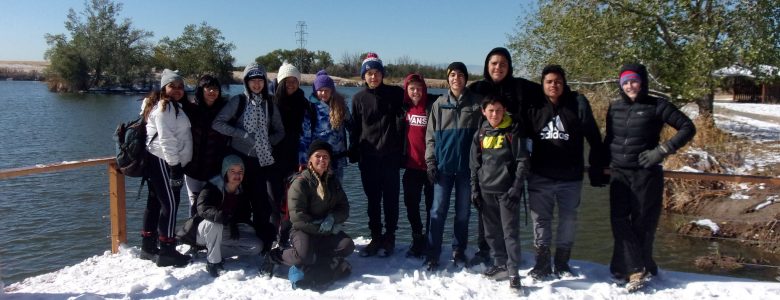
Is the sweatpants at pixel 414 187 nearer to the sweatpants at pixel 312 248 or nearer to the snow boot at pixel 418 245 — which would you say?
the snow boot at pixel 418 245

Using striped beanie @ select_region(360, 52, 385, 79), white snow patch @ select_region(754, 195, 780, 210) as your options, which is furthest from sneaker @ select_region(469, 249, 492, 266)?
white snow patch @ select_region(754, 195, 780, 210)

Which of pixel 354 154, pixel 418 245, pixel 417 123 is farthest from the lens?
pixel 418 245

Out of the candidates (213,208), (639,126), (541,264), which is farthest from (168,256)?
(639,126)

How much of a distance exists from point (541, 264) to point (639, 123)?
1397 mm

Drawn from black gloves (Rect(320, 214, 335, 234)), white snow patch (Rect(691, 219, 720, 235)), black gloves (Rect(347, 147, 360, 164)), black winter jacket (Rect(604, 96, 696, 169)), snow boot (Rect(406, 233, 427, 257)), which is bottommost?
white snow patch (Rect(691, 219, 720, 235))

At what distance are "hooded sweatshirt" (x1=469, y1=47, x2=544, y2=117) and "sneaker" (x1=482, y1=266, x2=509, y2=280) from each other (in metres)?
1.30

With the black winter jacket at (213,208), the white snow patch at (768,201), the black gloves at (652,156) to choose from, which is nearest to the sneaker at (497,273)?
the black gloves at (652,156)

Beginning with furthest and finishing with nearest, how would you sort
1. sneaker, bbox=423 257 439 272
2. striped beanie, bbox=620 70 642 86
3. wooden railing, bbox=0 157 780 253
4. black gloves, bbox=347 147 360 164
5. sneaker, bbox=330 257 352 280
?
black gloves, bbox=347 147 360 164
sneaker, bbox=423 257 439 272
wooden railing, bbox=0 157 780 253
sneaker, bbox=330 257 352 280
striped beanie, bbox=620 70 642 86

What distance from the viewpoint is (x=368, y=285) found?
15.2ft

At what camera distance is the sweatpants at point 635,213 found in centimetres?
432

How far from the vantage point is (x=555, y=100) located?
4457 mm

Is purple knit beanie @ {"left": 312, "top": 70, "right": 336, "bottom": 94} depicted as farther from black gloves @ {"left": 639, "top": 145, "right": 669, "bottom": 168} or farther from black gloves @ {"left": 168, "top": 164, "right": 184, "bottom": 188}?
black gloves @ {"left": 639, "top": 145, "right": 669, "bottom": 168}

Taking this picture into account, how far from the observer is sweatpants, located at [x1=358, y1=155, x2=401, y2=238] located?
507 cm

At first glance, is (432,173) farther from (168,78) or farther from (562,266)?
(168,78)
